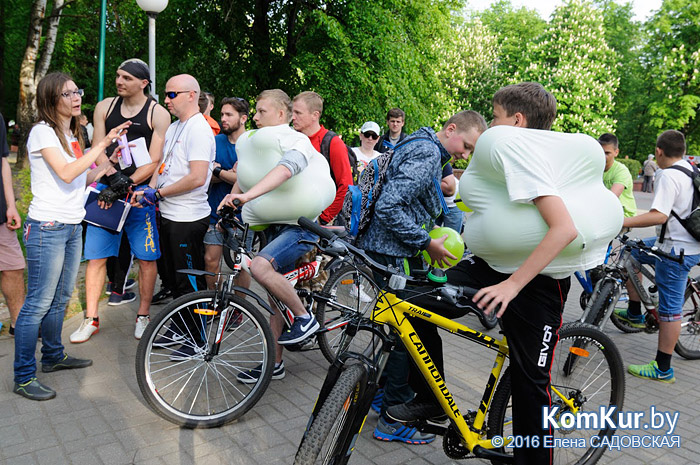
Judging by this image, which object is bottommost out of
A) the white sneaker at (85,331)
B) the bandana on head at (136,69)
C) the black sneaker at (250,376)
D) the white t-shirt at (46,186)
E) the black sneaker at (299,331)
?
the white sneaker at (85,331)

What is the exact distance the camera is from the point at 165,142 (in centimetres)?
477

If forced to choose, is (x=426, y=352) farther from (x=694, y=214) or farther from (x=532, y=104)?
(x=694, y=214)

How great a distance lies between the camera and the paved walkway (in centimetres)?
327

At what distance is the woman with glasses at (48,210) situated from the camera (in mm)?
3824

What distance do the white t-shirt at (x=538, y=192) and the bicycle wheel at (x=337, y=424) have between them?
0.91 metres

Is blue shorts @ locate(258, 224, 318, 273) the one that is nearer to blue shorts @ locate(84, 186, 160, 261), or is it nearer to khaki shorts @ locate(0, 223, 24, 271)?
blue shorts @ locate(84, 186, 160, 261)

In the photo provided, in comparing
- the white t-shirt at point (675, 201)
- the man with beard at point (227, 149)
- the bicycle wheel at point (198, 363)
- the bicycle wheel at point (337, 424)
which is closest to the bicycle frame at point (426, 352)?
the bicycle wheel at point (337, 424)

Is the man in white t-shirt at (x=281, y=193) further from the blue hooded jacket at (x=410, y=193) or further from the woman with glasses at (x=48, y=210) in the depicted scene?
the woman with glasses at (x=48, y=210)

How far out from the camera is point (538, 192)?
2393mm

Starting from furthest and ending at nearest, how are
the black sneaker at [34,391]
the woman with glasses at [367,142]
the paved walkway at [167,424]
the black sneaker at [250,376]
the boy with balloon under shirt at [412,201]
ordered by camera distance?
the woman with glasses at [367,142], the black sneaker at [250,376], the black sneaker at [34,391], the boy with balloon under shirt at [412,201], the paved walkway at [167,424]

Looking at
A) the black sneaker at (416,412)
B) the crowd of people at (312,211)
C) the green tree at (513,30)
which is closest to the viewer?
the crowd of people at (312,211)

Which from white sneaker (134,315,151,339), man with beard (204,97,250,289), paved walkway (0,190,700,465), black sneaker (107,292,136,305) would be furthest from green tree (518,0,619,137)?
white sneaker (134,315,151,339)

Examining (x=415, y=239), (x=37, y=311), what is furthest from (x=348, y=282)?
(x=37, y=311)

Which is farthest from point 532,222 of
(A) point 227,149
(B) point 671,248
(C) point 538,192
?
(A) point 227,149
